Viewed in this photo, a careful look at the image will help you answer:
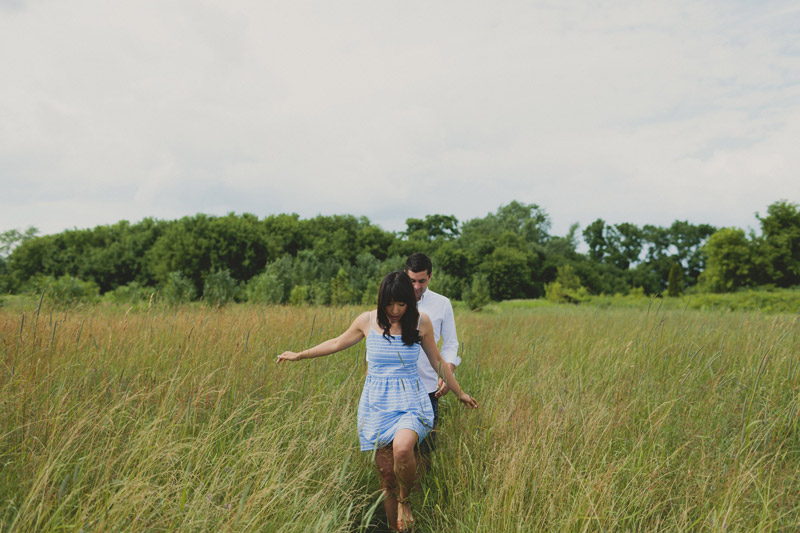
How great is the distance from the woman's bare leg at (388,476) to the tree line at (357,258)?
11.5m

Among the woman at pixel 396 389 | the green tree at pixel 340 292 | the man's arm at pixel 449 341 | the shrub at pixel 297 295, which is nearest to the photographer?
the woman at pixel 396 389

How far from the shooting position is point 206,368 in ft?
11.2

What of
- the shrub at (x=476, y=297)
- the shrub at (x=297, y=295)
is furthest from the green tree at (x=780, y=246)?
the shrub at (x=297, y=295)

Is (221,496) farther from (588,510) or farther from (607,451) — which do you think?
(607,451)

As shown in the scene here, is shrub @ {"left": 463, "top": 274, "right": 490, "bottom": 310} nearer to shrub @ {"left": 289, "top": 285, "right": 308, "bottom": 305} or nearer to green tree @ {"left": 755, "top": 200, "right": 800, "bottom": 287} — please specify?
shrub @ {"left": 289, "top": 285, "right": 308, "bottom": 305}

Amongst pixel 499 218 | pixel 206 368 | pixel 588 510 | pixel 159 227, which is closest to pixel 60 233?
pixel 159 227

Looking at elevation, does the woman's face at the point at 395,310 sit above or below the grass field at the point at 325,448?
above

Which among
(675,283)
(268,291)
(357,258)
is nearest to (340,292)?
(268,291)

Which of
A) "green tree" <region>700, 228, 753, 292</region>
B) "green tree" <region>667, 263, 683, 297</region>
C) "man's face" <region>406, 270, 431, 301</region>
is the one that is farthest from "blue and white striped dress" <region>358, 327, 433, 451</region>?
"green tree" <region>667, 263, 683, 297</region>

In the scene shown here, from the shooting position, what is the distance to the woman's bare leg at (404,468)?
2549mm

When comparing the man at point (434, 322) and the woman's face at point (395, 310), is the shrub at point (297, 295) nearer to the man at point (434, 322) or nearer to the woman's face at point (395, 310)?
the man at point (434, 322)

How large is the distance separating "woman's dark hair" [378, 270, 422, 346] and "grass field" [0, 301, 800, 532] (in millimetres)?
691

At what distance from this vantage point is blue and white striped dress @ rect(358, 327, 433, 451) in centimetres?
271

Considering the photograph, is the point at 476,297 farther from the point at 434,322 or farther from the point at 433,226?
the point at 433,226
